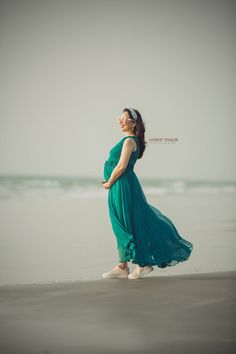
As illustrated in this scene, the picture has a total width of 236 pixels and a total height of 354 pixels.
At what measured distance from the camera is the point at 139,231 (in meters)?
3.62


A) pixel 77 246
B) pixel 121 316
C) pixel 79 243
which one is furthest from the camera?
pixel 79 243

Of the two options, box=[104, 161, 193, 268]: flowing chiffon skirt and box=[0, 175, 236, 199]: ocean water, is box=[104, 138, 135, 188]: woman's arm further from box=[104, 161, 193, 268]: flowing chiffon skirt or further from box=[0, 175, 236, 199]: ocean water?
box=[0, 175, 236, 199]: ocean water

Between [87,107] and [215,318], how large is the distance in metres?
7.99

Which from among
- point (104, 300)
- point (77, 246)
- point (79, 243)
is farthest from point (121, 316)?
point (79, 243)

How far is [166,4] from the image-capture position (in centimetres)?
712

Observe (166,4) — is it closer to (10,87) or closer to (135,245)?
(10,87)

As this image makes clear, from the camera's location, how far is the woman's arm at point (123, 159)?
3.65m

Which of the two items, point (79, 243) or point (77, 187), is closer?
point (79, 243)

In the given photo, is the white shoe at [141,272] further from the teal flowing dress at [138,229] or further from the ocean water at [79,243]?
the ocean water at [79,243]

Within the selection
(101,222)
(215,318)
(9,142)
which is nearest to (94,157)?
(9,142)

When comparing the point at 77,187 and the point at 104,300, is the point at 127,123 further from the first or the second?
the point at 77,187

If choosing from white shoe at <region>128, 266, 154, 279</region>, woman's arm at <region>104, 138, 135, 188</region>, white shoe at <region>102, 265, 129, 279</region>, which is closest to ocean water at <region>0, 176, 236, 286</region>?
white shoe at <region>102, 265, 129, 279</region>

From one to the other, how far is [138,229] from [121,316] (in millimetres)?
1061

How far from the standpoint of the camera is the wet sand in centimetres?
217
